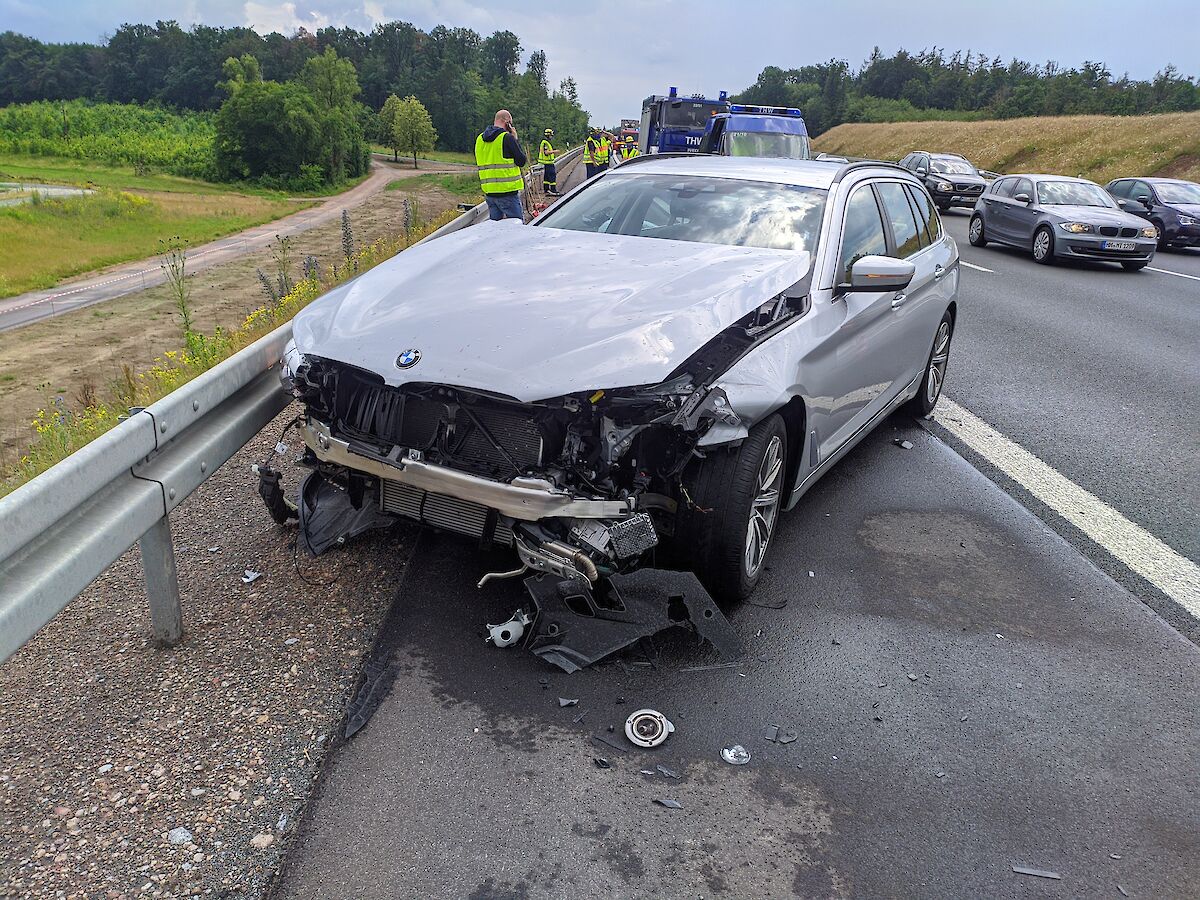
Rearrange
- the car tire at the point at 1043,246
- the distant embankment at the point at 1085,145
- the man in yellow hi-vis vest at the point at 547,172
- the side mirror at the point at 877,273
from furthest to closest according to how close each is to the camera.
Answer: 1. the distant embankment at the point at 1085,145
2. the car tire at the point at 1043,246
3. the man in yellow hi-vis vest at the point at 547,172
4. the side mirror at the point at 877,273

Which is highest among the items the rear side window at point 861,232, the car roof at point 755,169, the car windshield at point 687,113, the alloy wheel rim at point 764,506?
the car windshield at point 687,113

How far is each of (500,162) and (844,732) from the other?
35.4 ft

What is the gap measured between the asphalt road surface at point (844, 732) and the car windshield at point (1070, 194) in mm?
14376

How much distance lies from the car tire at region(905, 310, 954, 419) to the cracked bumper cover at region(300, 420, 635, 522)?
402cm

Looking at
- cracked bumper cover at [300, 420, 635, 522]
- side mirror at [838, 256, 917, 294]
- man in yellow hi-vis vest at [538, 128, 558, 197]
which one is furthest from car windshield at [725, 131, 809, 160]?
cracked bumper cover at [300, 420, 635, 522]

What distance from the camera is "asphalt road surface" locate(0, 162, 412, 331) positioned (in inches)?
1025

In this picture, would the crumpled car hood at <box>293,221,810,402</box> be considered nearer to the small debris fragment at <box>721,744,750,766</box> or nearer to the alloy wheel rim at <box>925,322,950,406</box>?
the small debris fragment at <box>721,744,750,766</box>

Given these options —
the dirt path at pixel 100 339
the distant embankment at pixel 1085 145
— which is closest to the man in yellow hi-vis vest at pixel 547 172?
the dirt path at pixel 100 339

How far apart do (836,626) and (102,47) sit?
195900 mm

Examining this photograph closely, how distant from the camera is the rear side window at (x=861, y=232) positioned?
4.80 m

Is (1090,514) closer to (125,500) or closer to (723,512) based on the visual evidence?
(723,512)

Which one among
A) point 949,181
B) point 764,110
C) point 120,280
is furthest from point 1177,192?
point 120,280

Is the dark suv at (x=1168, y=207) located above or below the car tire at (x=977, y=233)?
above

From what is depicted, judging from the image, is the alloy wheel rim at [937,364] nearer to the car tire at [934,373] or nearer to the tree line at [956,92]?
the car tire at [934,373]
